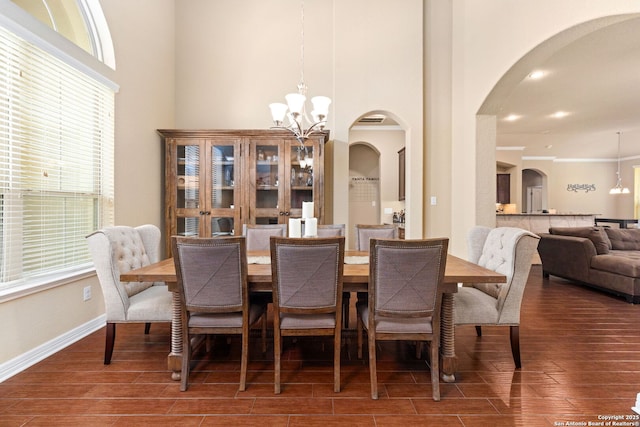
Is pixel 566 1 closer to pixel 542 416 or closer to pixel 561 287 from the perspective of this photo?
pixel 542 416

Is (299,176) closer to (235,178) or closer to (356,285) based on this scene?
(235,178)

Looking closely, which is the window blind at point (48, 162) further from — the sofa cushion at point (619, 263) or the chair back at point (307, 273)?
the sofa cushion at point (619, 263)

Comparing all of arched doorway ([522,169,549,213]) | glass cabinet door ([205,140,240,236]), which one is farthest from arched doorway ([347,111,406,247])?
arched doorway ([522,169,549,213])

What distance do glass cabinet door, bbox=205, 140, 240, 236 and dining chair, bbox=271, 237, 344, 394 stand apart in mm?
2251

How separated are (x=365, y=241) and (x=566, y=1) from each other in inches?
104

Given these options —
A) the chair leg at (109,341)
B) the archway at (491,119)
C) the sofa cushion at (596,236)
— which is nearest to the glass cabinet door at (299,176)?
the archway at (491,119)

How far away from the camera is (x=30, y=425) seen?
5.31 ft

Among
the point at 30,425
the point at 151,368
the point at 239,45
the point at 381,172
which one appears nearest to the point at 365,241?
the point at 151,368

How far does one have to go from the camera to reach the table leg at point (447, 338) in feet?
6.50

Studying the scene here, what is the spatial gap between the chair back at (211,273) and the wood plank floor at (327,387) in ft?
1.76

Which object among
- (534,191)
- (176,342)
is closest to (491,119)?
(176,342)

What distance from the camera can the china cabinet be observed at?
3885mm

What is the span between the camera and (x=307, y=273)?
1.80 meters

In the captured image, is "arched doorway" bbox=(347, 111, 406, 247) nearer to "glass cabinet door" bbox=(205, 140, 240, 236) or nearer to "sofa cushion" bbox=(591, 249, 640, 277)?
"glass cabinet door" bbox=(205, 140, 240, 236)
